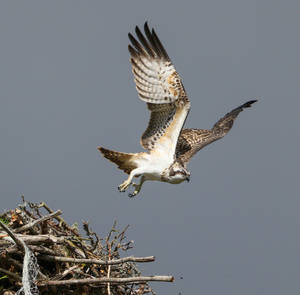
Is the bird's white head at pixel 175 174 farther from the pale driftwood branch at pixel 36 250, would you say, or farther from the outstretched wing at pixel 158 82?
the pale driftwood branch at pixel 36 250

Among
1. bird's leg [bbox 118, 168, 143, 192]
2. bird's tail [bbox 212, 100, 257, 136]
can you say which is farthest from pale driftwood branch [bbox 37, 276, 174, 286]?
bird's tail [bbox 212, 100, 257, 136]

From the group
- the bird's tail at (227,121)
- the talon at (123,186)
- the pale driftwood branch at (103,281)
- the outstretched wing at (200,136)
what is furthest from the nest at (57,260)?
the bird's tail at (227,121)

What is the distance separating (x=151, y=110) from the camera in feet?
23.4

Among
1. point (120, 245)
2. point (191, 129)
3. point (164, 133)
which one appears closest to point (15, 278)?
point (120, 245)

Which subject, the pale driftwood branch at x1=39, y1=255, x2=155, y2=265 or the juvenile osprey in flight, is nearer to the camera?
the pale driftwood branch at x1=39, y1=255, x2=155, y2=265

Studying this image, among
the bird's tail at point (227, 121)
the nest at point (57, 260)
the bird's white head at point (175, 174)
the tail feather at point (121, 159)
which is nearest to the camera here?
the nest at point (57, 260)

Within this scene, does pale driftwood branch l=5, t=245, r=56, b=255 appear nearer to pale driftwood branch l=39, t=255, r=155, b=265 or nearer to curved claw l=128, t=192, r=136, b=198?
pale driftwood branch l=39, t=255, r=155, b=265

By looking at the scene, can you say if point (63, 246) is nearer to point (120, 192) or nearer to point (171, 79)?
point (120, 192)

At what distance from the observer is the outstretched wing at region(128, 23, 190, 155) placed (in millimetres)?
6930

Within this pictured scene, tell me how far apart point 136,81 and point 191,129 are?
223 centimetres

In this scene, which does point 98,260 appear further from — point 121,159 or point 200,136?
point 200,136

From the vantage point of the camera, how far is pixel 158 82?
6977 millimetres

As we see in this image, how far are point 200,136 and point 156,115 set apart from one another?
1.84 m

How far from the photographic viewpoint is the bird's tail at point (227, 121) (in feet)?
30.6
